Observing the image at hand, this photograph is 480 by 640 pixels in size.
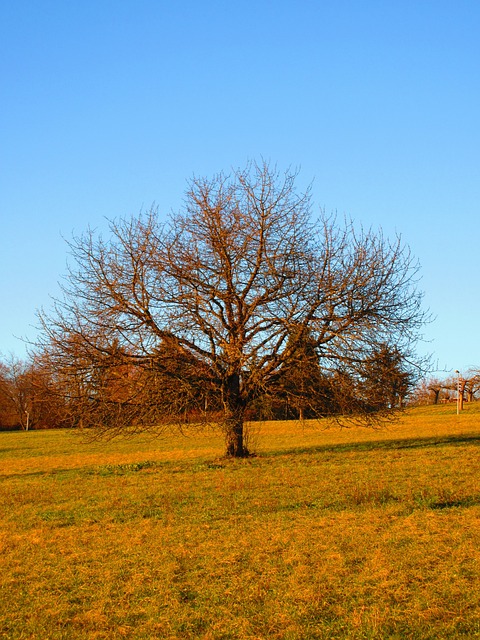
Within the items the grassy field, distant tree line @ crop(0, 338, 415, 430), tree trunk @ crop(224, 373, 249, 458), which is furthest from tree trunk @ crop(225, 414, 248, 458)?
the grassy field

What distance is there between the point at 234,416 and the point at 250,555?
12623mm

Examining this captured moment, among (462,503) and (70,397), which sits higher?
(70,397)

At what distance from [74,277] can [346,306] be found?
894cm

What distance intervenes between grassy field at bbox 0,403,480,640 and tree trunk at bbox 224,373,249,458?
8.31ft

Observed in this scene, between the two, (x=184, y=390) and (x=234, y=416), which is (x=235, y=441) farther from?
(x=184, y=390)

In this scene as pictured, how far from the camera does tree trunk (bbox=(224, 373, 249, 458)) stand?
22.1 m

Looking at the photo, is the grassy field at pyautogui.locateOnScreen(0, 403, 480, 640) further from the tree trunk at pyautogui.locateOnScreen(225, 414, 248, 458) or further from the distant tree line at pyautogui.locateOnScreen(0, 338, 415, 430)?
the tree trunk at pyautogui.locateOnScreen(225, 414, 248, 458)

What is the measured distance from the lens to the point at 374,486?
15.9m

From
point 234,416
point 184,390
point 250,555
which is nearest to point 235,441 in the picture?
point 234,416

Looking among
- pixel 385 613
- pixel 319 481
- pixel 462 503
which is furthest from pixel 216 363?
pixel 385 613

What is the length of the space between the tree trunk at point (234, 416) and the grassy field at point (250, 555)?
8.31 ft

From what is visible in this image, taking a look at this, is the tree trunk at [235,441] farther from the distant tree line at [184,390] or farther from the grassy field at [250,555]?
the grassy field at [250,555]

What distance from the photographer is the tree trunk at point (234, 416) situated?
22.1 metres

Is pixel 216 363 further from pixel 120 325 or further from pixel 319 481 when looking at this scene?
pixel 319 481
